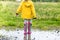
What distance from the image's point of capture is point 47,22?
415 inches

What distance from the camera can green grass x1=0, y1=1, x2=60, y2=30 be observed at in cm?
1010

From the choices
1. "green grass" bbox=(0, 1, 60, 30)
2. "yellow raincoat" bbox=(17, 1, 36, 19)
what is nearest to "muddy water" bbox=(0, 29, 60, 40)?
"green grass" bbox=(0, 1, 60, 30)

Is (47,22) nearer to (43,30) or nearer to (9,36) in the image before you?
(43,30)

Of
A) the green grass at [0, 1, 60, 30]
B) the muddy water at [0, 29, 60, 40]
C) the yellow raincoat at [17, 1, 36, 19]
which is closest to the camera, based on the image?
the yellow raincoat at [17, 1, 36, 19]

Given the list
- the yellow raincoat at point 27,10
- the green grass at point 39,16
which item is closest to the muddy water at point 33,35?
the green grass at point 39,16

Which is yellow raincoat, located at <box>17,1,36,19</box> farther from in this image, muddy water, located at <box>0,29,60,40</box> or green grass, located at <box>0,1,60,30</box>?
green grass, located at <box>0,1,60,30</box>

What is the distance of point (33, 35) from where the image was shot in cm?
841

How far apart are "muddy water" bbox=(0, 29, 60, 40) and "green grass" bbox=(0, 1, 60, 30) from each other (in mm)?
886

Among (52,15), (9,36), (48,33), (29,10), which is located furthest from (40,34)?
(52,15)

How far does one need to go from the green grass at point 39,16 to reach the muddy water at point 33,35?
0.89m

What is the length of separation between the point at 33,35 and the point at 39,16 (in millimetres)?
2873

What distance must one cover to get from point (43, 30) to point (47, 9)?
7.93ft

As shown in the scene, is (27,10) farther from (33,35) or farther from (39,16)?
(39,16)

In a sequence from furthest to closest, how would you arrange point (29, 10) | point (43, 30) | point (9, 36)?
1. point (43, 30)
2. point (9, 36)
3. point (29, 10)
